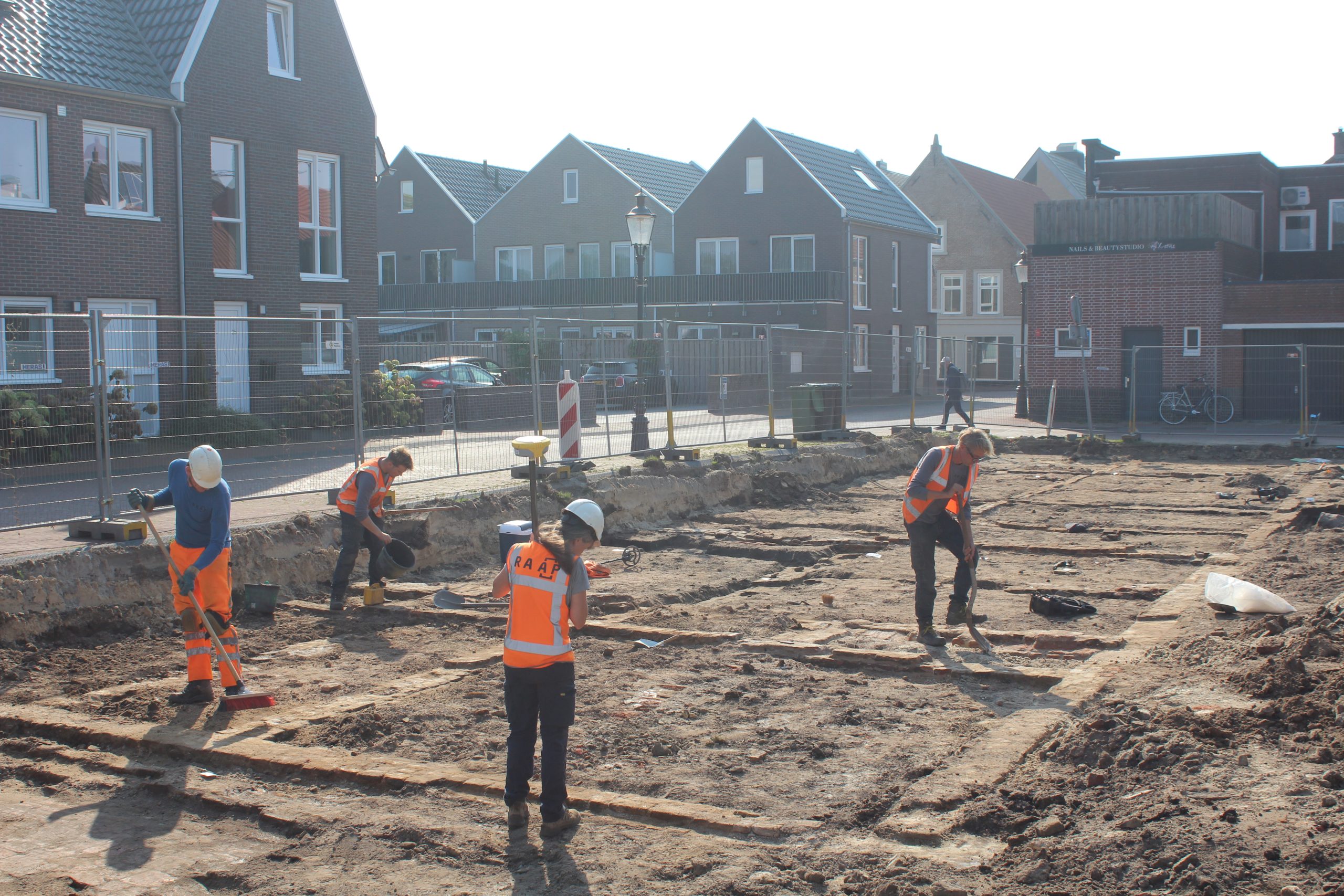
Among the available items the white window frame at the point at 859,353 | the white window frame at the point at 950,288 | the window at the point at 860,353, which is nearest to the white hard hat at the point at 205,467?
the white window frame at the point at 859,353

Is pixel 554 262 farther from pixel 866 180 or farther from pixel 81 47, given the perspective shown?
pixel 81 47

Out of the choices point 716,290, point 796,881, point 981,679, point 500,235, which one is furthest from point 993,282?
point 796,881

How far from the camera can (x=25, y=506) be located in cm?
952

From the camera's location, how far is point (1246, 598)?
879 centimetres

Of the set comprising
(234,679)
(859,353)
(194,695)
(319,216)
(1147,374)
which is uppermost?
(319,216)

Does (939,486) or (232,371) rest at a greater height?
(232,371)

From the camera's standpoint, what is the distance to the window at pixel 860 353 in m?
23.2

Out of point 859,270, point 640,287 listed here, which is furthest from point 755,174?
point 640,287

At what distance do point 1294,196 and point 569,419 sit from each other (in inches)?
1183

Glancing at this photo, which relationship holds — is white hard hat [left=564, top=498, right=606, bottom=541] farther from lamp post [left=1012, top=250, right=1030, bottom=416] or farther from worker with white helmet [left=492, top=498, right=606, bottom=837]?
lamp post [left=1012, top=250, right=1030, bottom=416]

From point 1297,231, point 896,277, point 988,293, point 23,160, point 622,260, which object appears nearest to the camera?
point 23,160

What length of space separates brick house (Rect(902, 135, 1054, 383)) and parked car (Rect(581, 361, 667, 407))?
3604 cm

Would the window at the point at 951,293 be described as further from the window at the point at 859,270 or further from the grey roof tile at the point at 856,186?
the window at the point at 859,270

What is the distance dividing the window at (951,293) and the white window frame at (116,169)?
39.2 meters
